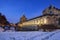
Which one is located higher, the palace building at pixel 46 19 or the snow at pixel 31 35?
the palace building at pixel 46 19

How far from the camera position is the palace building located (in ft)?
8.16

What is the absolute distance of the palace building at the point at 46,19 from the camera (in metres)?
2.49

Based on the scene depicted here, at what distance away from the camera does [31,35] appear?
8.34 feet

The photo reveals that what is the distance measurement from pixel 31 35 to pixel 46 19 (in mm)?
352

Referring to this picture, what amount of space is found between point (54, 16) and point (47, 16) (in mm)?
112

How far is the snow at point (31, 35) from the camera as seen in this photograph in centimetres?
251

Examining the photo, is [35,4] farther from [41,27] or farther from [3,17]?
[3,17]

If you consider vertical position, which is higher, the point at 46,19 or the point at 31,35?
the point at 46,19

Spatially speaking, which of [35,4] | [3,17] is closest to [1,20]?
[3,17]

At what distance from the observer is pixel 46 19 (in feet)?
8.25

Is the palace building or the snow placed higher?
the palace building

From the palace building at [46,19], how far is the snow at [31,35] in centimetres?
15

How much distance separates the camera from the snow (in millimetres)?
2506

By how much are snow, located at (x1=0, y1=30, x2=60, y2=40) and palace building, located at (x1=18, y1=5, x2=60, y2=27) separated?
0.15m
